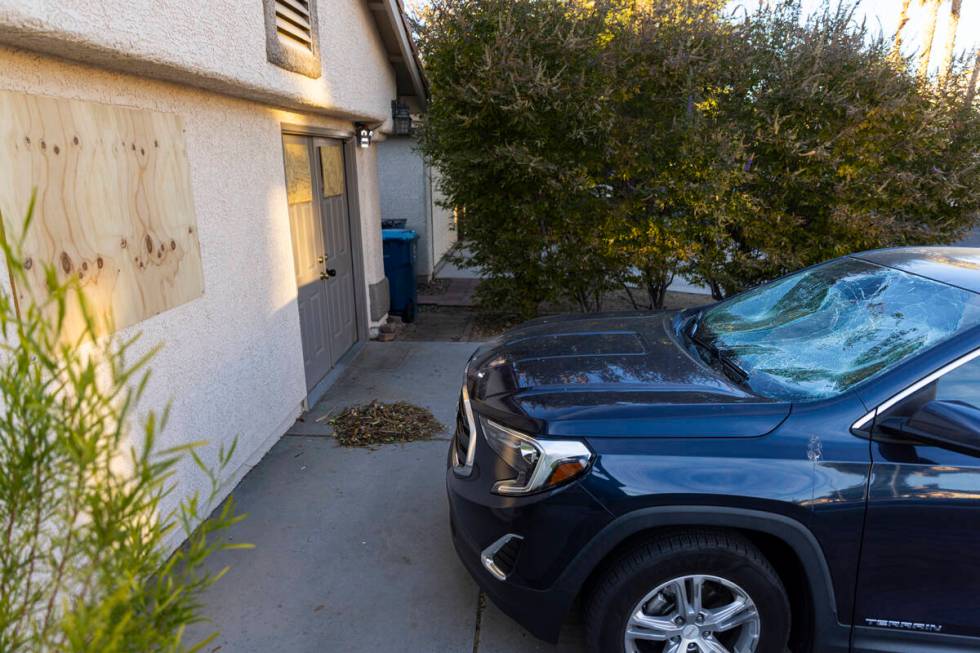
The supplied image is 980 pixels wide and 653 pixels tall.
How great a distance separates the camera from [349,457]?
4.64m

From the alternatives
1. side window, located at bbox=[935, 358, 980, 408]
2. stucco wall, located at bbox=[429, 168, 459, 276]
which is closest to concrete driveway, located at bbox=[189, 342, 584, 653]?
side window, located at bbox=[935, 358, 980, 408]

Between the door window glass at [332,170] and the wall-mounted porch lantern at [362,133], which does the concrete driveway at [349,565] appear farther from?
the wall-mounted porch lantern at [362,133]

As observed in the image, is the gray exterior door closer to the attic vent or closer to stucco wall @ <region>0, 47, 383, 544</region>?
stucco wall @ <region>0, 47, 383, 544</region>

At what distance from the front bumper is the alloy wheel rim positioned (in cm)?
29

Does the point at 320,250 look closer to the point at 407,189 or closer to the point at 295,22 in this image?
the point at 295,22

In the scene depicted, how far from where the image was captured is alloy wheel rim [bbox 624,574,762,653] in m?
2.41

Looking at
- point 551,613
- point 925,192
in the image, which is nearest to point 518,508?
point 551,613

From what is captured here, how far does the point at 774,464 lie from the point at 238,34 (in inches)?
144

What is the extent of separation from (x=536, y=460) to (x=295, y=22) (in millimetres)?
3947

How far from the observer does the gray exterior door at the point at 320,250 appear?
5.50m

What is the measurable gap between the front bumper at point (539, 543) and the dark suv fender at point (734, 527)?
0.12ft

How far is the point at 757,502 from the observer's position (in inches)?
89.1

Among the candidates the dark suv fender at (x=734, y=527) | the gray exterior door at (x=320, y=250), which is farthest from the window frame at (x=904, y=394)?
the gray exterior door at (x=320, y=250)

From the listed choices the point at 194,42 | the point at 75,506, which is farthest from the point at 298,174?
the point at 75,506
